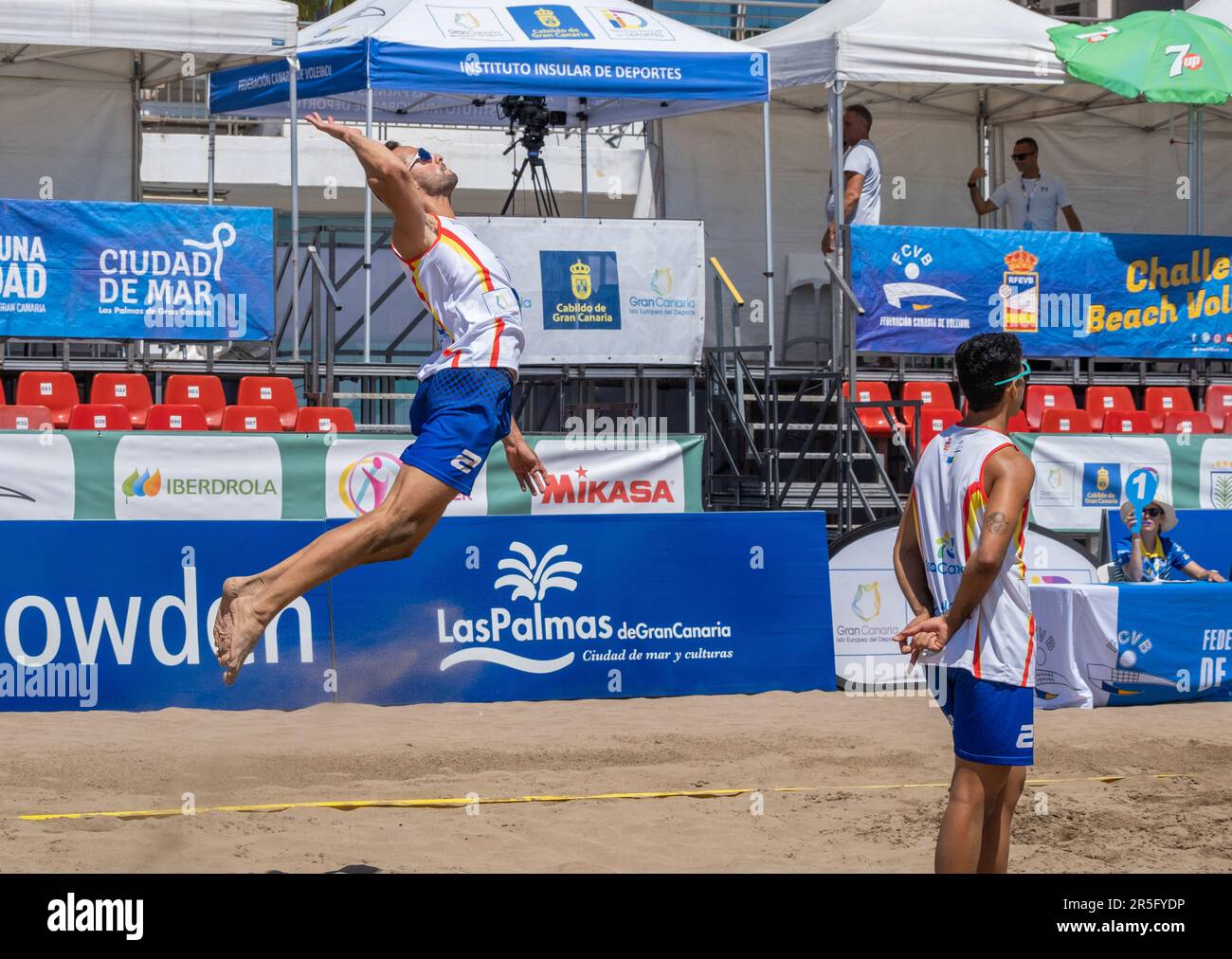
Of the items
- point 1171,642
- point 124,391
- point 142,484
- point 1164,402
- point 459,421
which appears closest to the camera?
point 459,421

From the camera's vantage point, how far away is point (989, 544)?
4113 mm

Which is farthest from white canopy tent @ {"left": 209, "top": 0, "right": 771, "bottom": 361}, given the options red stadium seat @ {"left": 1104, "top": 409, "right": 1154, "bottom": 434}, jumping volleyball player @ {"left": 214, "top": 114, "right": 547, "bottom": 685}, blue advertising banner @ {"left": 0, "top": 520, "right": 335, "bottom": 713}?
jumping volleyball player @ {"left": 214, "top": 114, "right": 547, "bottom": 685}

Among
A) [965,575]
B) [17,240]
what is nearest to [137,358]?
[17,240]

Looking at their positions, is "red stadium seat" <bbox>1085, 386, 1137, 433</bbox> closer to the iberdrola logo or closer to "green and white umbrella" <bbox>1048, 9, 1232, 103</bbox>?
"green and white umbrella" <bbox>1048, 9, 1232, 103</bbox>

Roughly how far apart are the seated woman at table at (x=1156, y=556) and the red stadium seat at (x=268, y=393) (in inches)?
258

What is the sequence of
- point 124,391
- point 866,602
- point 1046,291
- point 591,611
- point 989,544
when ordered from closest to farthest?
point 989,544
point 591,611
point 866,602
point 124,391
point 1046,291

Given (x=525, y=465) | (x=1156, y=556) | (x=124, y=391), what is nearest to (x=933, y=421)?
(x=1156, y=556)

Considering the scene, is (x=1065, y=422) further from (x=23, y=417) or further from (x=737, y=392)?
(x=23, y=417)

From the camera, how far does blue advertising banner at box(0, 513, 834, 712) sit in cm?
835

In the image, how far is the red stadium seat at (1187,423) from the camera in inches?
541

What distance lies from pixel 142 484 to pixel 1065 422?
795 cm

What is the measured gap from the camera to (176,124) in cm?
2386

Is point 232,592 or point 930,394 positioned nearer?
point 232,592

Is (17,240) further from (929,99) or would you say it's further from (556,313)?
(929,99)
